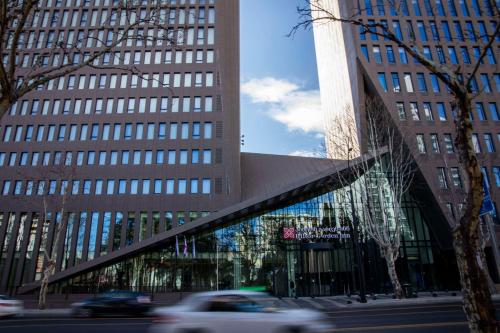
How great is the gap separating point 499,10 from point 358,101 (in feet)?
110

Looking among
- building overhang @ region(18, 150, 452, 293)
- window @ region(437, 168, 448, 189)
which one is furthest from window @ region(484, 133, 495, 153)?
building overhang @ region(18, 150, 452, 293)

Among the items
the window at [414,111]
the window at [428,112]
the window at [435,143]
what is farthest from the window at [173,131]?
the window at [435,143]

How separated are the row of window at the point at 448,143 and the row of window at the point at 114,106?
24433 mm

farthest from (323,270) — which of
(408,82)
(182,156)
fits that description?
(408,82)

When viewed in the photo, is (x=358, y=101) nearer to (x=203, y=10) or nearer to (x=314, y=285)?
(x=314, y=285)

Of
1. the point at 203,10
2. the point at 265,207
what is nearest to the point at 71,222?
the point at 265,207

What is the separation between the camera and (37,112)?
142 ft

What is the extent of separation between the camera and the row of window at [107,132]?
134 ft

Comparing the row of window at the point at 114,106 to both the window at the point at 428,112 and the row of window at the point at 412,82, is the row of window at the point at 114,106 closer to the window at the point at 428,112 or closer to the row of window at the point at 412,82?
the row of window at the point at 412,82

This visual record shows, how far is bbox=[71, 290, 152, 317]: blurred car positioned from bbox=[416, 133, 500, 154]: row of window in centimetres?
2915

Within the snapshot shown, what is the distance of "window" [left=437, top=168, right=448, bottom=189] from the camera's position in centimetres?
3206

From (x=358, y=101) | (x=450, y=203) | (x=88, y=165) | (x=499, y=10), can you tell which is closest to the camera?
(x=499, y=10)

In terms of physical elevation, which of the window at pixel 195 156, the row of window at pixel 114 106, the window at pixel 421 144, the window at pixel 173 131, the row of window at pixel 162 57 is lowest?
the window at pixel 421 144

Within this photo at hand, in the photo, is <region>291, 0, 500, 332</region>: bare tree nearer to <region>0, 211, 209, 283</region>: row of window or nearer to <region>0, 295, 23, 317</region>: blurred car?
<region>0, 295, 23, 317</region>: blurred car
